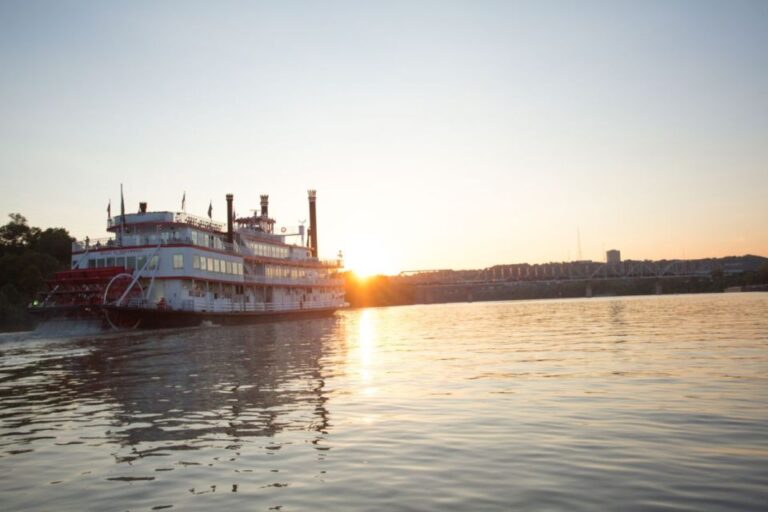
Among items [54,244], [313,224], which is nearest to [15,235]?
[54,244]

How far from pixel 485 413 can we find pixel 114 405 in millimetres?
8120

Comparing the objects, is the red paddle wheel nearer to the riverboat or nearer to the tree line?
the riverboat

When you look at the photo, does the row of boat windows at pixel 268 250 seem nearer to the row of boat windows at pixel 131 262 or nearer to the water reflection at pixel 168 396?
the row of boat windows at pixel 131 262

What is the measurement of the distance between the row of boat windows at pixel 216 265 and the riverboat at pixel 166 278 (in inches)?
2.2

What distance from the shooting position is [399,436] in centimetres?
1033

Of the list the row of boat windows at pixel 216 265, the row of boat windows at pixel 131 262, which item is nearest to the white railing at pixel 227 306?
the row of boat windows at pixel 216 265

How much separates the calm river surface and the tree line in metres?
46.7

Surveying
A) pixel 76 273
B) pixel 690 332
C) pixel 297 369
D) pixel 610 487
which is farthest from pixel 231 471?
pixel 76 273

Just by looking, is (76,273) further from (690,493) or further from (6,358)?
(690,493)

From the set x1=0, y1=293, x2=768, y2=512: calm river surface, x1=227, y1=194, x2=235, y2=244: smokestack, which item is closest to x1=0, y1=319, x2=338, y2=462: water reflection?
x1=0, y1=293, x2=768, y2=512: calm river surface

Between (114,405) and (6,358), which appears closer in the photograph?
(114,405)

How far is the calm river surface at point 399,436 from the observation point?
7.26 metres

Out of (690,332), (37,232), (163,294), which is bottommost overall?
(690,332)

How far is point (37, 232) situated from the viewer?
293ft
